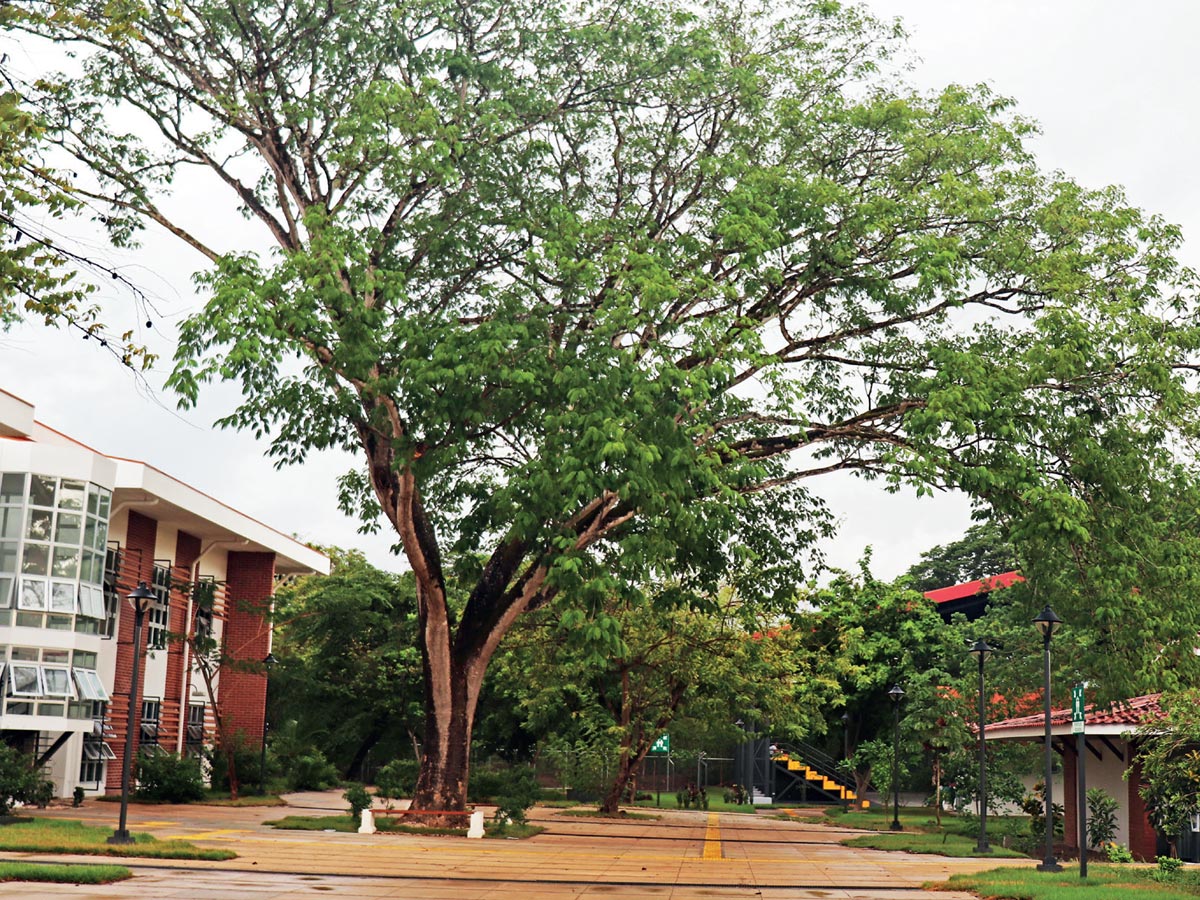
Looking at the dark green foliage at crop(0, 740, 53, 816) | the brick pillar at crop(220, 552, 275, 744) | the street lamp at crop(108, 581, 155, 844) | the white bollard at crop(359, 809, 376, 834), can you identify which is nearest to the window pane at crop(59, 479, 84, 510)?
the dark green foliage at crop(0, 740, 53, 816)

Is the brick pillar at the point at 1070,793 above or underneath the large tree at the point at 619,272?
underneath

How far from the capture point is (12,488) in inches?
1116

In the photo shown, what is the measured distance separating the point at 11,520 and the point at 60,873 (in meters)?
14.6

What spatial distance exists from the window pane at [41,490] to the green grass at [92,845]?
9.10 meters

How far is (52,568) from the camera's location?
28.8 m

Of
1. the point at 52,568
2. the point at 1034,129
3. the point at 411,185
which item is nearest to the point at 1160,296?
the point at 1034,129

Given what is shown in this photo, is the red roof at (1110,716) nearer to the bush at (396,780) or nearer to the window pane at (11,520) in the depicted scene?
the bush at (396,780)

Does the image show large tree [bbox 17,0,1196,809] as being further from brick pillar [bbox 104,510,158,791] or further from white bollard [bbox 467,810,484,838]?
brick pillar [bbox 104,510,158,791]

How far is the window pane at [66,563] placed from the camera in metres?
28.9

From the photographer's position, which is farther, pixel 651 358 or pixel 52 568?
pixel 52 568

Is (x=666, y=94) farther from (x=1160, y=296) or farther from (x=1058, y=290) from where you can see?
(x=1160, y=296)

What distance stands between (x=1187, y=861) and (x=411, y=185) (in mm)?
20475

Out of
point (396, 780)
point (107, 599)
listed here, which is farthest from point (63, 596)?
point (396, 780)

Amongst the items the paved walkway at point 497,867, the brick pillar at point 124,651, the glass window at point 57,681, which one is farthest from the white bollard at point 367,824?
the brick pillar at point 124,651
